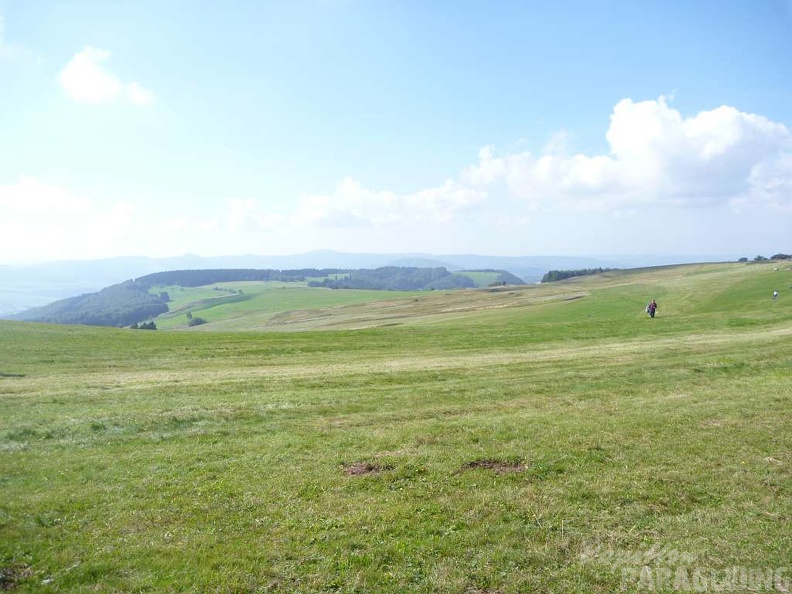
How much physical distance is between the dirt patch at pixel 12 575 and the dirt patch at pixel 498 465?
9.27m

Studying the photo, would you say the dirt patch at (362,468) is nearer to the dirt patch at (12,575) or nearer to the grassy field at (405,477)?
the grassy field at (405,477)

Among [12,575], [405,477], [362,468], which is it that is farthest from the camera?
[362,468]

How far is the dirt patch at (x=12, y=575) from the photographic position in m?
7.63

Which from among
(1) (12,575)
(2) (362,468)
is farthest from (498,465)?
(1) (12,575)

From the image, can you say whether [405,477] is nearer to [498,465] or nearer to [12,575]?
[498,465]

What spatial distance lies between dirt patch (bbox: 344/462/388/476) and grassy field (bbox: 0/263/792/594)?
11 centimetres

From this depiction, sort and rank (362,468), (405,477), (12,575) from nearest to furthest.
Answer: (12,575) → (405,477) → (362,468)

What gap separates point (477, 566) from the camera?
8453 millimetres

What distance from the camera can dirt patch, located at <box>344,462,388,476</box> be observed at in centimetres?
1249

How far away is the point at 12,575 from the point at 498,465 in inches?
409

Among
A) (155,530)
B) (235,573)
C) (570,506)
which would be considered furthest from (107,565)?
(570,506)

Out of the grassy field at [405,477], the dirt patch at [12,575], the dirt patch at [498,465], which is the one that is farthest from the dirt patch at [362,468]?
the dirt patch at [12,575]

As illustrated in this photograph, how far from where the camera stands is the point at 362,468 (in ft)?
41.9

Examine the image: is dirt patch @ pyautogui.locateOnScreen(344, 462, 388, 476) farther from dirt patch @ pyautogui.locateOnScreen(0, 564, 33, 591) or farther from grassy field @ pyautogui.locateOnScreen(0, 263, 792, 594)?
dirt patch @ pyautogui.locateOnScreen(0, 564, 33, 591)
